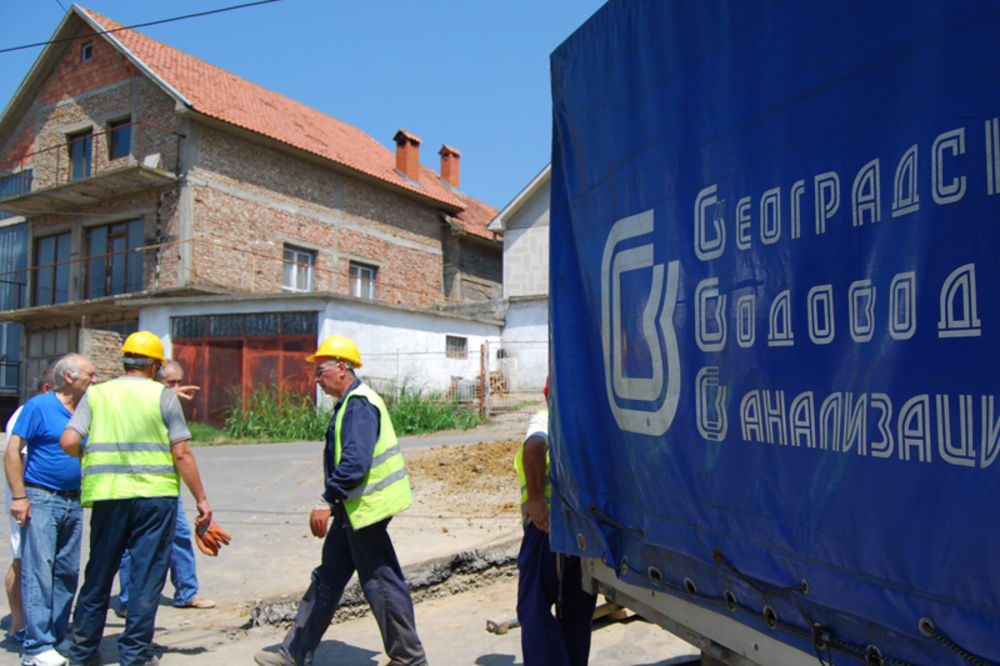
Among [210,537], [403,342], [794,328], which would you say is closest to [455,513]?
[210,537]

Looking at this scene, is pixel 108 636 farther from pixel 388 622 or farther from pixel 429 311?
pixel 429 311

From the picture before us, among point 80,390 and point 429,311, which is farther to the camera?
point 429,311

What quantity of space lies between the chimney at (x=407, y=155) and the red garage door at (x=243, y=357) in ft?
43.0

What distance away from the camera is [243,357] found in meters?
19.2

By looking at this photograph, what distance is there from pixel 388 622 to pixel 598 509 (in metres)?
1.78

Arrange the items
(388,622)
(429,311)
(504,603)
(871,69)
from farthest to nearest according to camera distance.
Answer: (429,311) < (504,603) < (388,622) < (871,69)

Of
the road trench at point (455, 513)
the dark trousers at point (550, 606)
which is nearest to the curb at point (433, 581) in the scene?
the road trench at point (455, 513)

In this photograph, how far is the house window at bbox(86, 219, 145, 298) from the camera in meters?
23.6

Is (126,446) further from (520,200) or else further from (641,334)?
(520,200)

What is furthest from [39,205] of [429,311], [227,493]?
[227,493]

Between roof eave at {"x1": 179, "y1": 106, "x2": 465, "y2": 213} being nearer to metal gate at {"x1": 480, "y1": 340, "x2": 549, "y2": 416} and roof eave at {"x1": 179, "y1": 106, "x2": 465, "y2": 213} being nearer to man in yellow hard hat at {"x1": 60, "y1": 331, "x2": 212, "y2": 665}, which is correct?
metal gate at {"x1": 480, "y1": 340, "x2": 549, "y2": 416}

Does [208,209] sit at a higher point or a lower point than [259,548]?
higher

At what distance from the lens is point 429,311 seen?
22312mm

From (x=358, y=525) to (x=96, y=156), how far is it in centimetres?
2500
